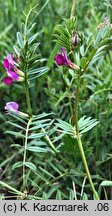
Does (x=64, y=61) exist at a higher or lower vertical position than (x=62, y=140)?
higher

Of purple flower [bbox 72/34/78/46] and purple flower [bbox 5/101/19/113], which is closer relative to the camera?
purple flower [bbox 72/34/78/46]

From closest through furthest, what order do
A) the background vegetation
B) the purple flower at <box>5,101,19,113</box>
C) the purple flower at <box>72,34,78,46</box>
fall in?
the purple flower at <box>72,34,78,46</box> < the purple flower at <box>5,101,19,113</box> < the background vegetation

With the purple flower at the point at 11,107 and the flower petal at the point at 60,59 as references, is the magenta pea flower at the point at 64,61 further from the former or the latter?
the purple flower at the point at 11,107

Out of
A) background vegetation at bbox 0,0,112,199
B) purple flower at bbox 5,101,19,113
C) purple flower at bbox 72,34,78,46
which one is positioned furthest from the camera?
background vegetation at bbox 0,0,112,199

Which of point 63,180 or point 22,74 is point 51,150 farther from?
point 22,74

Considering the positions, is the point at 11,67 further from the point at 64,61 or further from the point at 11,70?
the point at 64,61

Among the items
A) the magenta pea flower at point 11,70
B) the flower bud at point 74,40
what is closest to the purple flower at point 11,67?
the magenta pea flower at point 11,70

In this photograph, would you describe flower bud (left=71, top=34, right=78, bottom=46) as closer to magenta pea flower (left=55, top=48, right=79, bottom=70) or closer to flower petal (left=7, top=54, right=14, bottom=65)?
magenta pea flower (left=55, top=48, right=79, bottom=70)

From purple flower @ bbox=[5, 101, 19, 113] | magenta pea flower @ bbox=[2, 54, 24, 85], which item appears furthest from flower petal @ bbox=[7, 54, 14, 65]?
purple flower @ bbox=[5, 101, 19, 113]

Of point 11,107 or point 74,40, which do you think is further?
point 11,107

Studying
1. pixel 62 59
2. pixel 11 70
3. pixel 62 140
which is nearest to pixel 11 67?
pixel 11 70

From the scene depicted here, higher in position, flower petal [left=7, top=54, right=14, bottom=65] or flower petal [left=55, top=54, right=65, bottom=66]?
flower petal [left=7, top=54, right=14, bottom=65]
